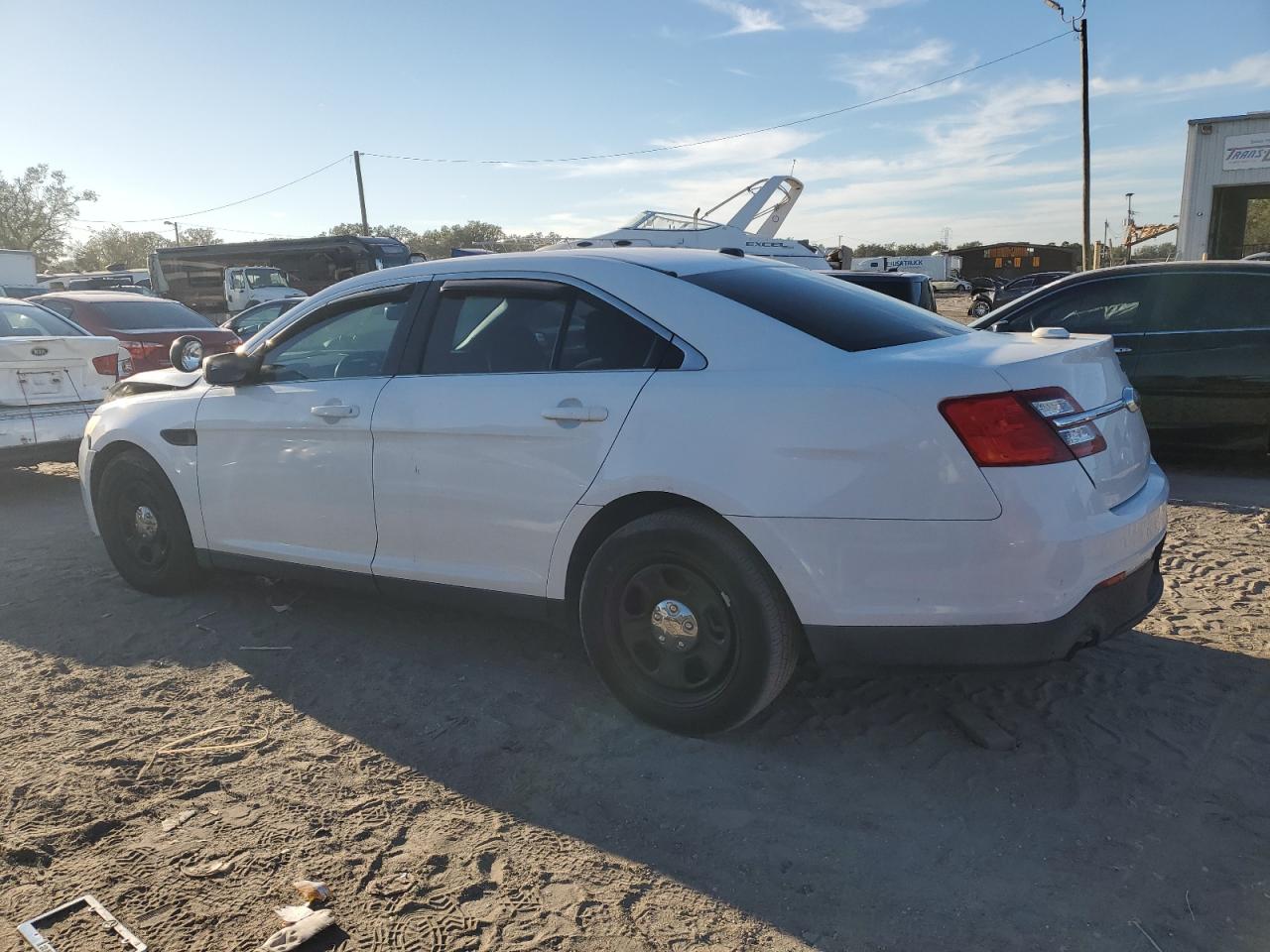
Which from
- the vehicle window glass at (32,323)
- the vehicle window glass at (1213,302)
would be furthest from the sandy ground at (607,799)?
the vehicle window glass at (32,323)

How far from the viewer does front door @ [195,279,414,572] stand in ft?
12.5

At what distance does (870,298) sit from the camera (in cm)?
360

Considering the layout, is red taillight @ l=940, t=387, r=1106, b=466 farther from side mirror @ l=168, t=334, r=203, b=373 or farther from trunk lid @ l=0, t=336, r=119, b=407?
trunk lid @ l=0, t=336, r=119, b=407

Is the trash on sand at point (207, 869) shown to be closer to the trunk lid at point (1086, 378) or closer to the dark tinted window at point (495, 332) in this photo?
the dark tinted window at point (495, 332)

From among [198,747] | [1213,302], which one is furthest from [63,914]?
[1213,302]

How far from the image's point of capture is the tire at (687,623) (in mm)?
2873

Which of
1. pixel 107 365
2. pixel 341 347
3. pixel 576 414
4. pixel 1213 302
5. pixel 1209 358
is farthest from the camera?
pixel 107 365

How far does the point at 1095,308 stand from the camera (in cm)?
707

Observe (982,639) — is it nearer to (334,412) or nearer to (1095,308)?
(334,412)

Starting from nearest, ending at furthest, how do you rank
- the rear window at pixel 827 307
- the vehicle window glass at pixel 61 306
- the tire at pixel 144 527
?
1. the rear window at pixel 827 307
2. the tire at pixel 144 527
3. the vehicle window glass at pixel 61 306

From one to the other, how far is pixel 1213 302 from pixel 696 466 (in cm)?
551

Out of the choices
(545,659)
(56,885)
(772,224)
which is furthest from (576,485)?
(772,224)

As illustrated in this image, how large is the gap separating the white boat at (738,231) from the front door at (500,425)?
15747 millimetres

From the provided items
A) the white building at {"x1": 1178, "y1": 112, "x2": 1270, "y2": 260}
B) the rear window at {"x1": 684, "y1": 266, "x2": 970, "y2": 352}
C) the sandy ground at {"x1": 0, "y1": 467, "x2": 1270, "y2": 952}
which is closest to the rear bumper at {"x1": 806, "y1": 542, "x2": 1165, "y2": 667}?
the sandy ground at {"x1": 0, "y1": 467, "x2": 1270, "y2": 952}
